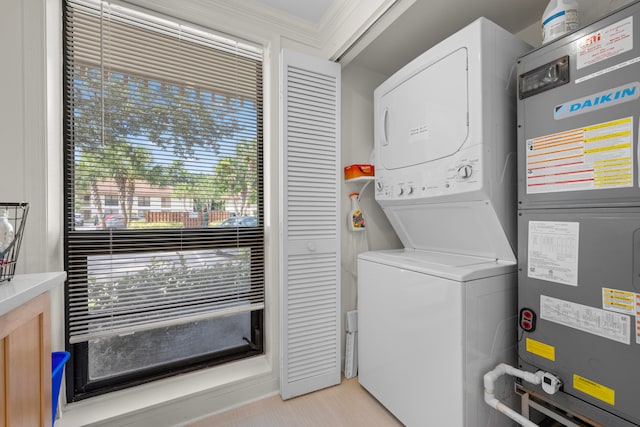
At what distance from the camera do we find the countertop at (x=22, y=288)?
651 millimetres

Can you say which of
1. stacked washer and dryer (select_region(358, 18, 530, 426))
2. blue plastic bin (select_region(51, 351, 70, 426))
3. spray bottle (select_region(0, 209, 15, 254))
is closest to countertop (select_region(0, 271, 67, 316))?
spray bottle (select_region(0, 209, 15, 254))

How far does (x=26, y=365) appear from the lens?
2.53ft

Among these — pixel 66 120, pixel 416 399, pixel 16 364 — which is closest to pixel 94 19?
pixel 66 120

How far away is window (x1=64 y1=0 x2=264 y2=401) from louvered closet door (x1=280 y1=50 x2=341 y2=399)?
287mm

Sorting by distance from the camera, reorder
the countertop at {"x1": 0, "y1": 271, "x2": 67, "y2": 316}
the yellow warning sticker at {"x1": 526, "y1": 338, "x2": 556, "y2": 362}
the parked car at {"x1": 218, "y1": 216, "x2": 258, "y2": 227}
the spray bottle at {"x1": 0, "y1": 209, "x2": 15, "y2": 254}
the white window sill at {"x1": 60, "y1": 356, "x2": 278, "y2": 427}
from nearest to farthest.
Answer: the countertop at {"x1": 0, "y1": 271, "x2": 67, "y2": 316}, the spray bottle at {"x1": 0, "y1": 209, "x2": 15, "y2": 254}, the yellow warning sticker at {"x1": 526, "y1": 338, "x2": 556, "y2": 362}, the white window sill at {"x1": 60, "y1": 356, "x2": 278, "y2": 427}, the parked car at {"x1": 218, "y1": 216, "x2": 258, "y2": 227}

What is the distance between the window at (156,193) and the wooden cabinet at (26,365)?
0.69m

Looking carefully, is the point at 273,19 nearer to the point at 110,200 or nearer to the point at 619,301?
the point at 110,200

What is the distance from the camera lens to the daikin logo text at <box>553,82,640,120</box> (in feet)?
2.89

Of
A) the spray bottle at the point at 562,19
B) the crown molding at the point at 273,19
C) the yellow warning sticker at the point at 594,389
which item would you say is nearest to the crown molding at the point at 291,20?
the crown molding at the point at 273,19

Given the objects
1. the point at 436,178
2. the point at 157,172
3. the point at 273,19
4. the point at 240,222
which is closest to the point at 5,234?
the point at 157,172

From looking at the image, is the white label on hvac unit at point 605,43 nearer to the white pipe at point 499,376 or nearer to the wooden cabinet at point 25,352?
the white pipe at point 499,376

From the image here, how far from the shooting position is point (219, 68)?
5.88ft

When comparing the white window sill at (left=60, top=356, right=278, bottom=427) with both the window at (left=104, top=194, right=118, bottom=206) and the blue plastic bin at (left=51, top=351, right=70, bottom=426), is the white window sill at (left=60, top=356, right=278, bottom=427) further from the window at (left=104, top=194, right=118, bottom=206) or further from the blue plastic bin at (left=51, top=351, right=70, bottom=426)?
the window at (left=104, top=194, right=118, bottom=206)

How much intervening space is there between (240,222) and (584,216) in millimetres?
1802
